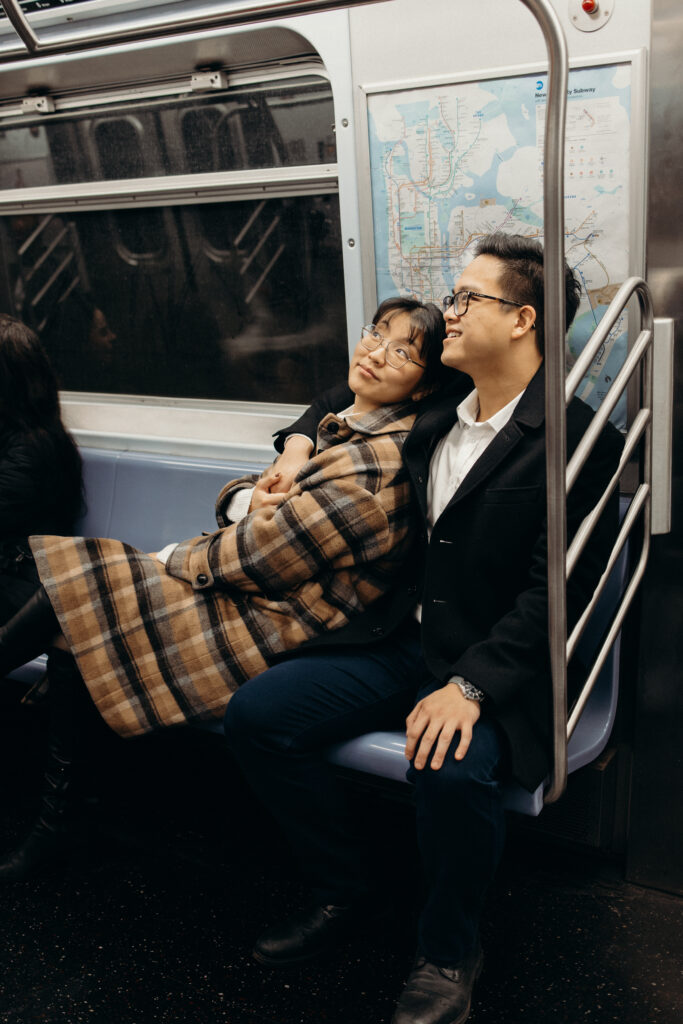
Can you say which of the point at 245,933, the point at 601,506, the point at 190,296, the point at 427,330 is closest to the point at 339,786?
the point at 245,933

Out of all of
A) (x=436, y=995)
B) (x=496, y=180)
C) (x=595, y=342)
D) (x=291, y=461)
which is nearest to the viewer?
(x=595, y=342)

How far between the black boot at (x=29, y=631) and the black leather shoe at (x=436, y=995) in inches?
50.0

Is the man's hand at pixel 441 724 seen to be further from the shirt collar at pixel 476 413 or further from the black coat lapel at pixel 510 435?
the shirt collar at pixel 476 413

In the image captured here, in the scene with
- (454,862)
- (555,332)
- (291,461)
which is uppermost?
(555,332)

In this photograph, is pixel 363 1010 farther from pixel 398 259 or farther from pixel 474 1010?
pixel 398 259

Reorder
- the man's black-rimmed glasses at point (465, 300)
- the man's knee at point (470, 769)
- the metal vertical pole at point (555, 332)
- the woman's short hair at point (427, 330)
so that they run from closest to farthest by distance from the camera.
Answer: the metal vertical pole at point (555, 332) → the man's knee at point (470, 769) → the man's black-rimmed glasses at point (465, 300) → the woman's short hair at point (427, 330)

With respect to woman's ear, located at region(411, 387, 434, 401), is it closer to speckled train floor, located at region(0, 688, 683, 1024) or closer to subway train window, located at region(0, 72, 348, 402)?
subway train window, located at region(0, 72, 348, 402)

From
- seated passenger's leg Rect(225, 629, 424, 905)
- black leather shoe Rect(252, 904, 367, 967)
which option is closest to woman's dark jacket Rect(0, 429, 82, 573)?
seated passenger's leg Rect(225, 629, 424, 905)

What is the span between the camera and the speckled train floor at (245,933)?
2.24 meters

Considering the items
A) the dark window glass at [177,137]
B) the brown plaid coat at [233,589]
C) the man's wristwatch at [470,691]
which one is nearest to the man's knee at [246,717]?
the brown plaid coat at [233,589]

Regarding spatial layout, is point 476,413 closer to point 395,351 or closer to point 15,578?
point 395,351

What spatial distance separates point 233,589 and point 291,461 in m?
0.43

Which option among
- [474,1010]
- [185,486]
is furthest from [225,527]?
[474,1010]

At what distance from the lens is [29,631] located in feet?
8.37
